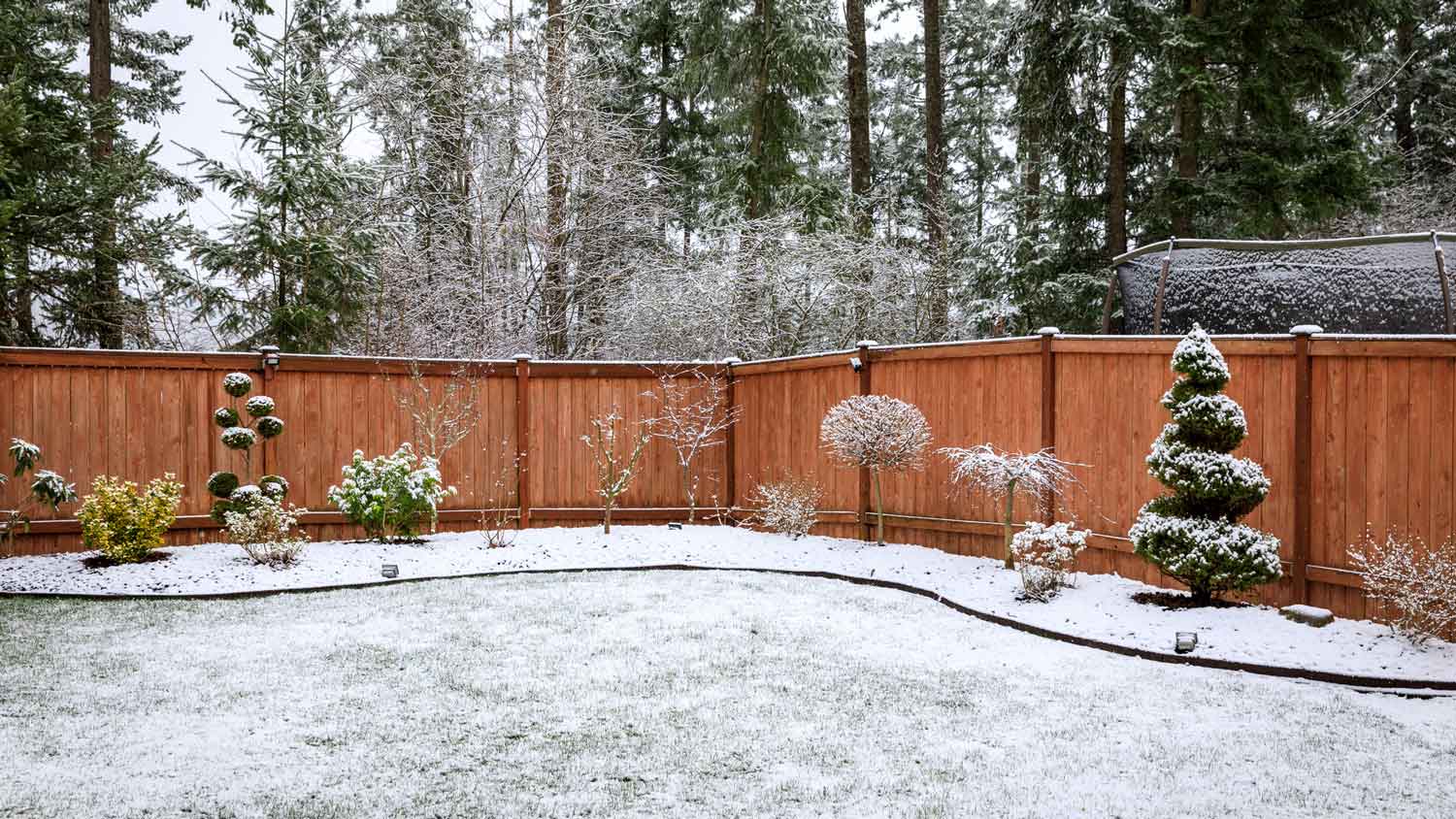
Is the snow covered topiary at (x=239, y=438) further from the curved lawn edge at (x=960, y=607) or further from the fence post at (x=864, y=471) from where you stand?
the fence post at (x=864, y=471)

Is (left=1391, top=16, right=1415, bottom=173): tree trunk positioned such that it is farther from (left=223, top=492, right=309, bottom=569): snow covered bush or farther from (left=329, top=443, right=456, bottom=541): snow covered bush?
(left=223, top=492, right=309, bottom=569): snow covered bush

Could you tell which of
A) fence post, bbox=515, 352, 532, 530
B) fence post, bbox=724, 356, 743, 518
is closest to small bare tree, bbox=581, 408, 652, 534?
fence post, bbox=515, 352, 532, 530

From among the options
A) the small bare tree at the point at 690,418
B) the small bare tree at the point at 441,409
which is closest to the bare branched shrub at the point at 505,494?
the small bare tree at the point at 441,409

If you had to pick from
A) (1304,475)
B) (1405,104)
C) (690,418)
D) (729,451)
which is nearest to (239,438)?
(690,418)

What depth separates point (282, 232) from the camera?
11234 millimetres

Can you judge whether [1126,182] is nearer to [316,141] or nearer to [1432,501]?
[1432,501]

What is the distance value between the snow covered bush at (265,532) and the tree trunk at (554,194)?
6.13 metres

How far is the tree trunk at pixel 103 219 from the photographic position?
10.4 meters

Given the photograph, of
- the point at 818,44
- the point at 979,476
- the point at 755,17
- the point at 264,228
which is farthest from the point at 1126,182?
the point at 264,228

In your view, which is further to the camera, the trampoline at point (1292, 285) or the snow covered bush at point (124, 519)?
the snow covered bush at point (124, 519)

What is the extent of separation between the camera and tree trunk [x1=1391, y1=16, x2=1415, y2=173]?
16141 millimetres

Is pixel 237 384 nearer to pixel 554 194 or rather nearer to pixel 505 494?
pixel 505 494

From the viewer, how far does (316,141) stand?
37.9 feet

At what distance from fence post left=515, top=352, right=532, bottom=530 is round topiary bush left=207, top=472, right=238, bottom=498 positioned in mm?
2676
